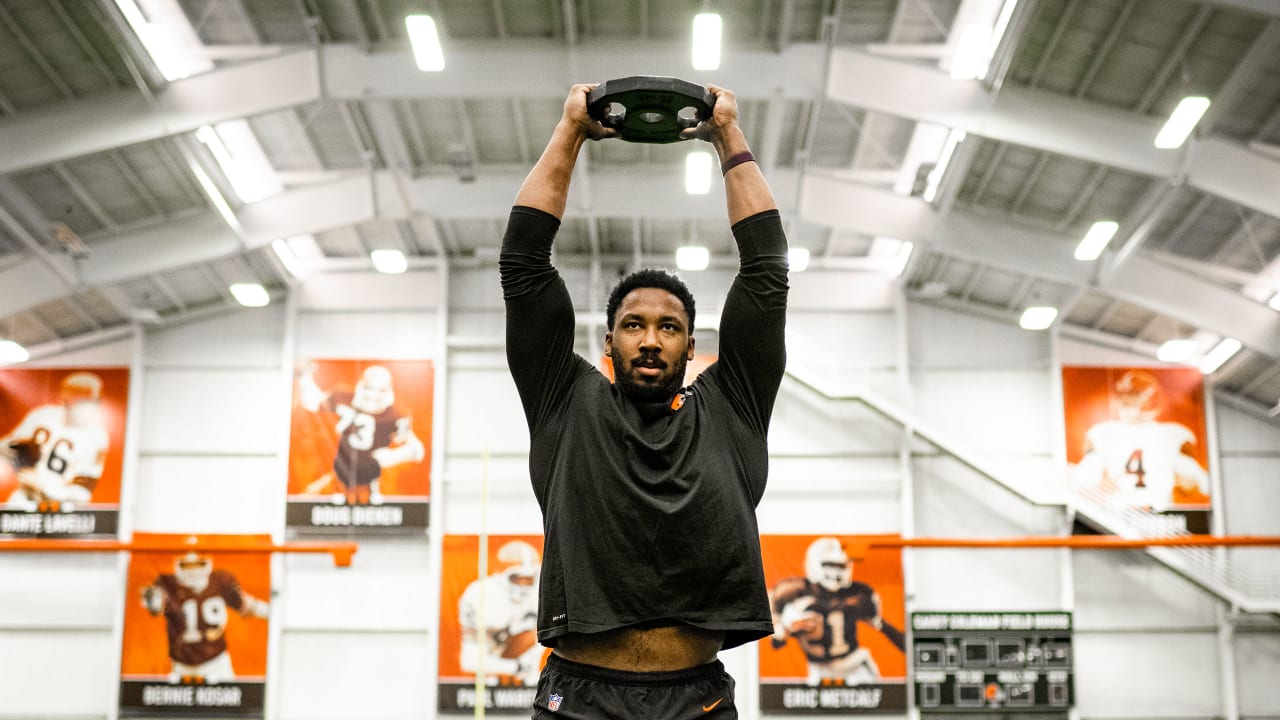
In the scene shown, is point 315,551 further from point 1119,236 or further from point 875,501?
point 1119,236

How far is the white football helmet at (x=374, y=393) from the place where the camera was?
18.2m

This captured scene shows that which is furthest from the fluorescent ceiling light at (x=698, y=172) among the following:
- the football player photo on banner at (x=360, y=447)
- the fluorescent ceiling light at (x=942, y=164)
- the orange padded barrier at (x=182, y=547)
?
the orange padded barrier at (x=182, y=547)

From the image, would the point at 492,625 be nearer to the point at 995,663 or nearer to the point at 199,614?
→ the point at 199,614

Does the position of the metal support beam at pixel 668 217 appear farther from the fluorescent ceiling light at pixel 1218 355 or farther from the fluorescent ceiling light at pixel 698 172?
the fluorescent ceiling light at pixel 1218 355

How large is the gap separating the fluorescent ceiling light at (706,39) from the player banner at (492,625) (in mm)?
7719

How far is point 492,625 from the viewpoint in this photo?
17.3 metres

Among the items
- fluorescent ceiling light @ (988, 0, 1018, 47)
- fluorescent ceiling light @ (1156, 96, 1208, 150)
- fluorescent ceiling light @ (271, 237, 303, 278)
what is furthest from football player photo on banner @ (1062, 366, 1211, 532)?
fluorescent ceiling light @ (271, 237, 303, 278)

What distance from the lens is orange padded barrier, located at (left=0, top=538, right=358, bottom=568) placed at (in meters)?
17.0

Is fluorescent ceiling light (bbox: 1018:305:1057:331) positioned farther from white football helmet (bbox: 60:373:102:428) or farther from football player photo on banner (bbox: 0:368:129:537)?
white football helmet (bbox: 60:373:102:428)

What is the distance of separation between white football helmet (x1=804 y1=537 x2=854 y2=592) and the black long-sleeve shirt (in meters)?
15.1

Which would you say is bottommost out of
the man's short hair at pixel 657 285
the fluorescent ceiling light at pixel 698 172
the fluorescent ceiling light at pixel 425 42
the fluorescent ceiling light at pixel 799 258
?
the man's short hair at pixel 657 285

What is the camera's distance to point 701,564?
239cm

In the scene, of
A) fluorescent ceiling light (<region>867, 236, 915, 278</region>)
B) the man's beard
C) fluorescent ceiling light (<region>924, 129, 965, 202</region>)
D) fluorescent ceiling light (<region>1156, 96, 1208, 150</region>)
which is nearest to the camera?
the man's beard

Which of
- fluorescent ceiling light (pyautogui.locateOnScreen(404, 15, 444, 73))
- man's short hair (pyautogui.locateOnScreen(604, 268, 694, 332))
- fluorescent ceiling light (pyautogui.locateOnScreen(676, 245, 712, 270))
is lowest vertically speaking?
man's short hair (pyautogui.locateOnScreen(604, 268, 694, 332))
